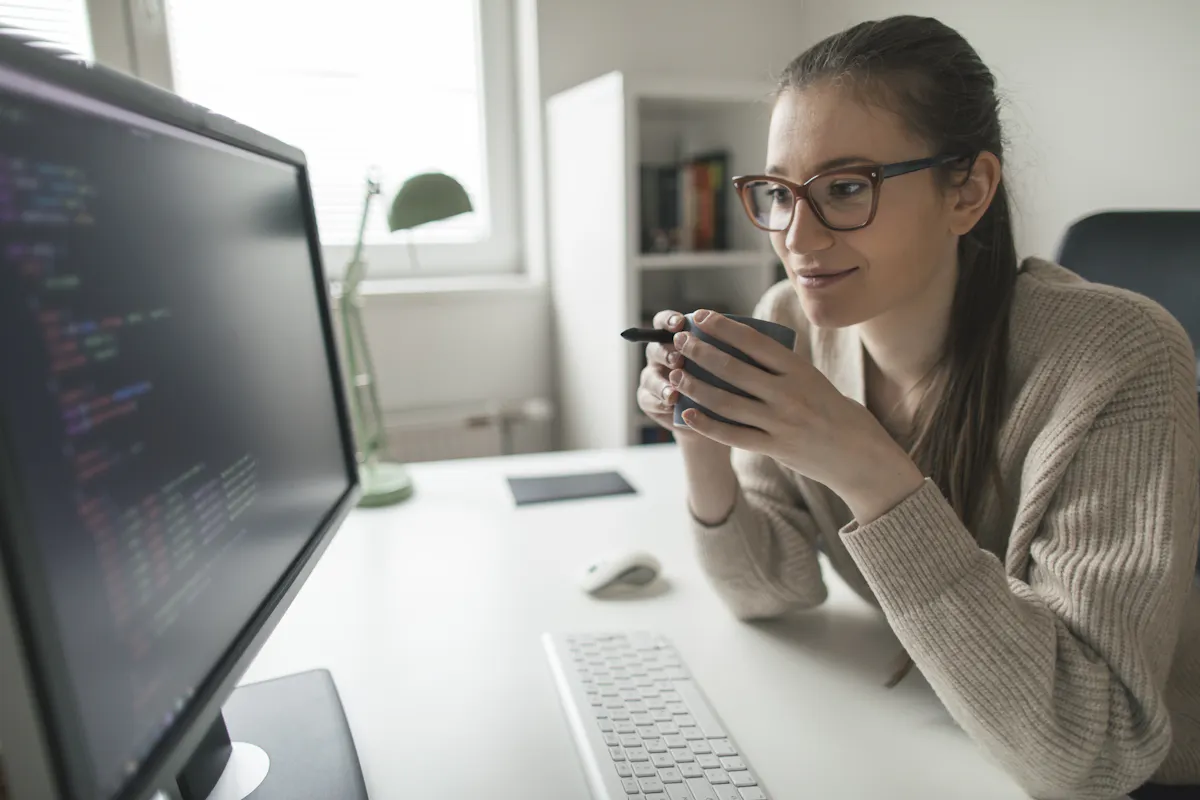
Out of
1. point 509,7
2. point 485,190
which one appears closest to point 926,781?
point 485,190

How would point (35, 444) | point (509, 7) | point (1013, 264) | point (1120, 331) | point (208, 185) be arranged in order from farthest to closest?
1. point (509, 7)
2. point (1013, 264)
3. point (1120, 331)
4. point (208, 185)
5. point (35, 444)

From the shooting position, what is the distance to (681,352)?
2.08 ft

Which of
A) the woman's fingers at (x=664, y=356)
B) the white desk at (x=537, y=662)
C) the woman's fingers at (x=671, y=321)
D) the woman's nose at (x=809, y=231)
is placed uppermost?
A: the woman's nose at (x=809, y=231)

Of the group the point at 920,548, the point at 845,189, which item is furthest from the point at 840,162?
the point at 920,548

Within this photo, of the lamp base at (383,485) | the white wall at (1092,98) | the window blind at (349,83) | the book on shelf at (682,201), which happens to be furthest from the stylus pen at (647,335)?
the window blind at (349,83)

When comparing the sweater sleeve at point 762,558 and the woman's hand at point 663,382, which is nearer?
the woman's hand at point 663,382

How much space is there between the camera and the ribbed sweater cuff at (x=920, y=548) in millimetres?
610

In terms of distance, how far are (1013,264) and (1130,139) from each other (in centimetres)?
106

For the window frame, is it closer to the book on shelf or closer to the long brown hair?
the book on shelf

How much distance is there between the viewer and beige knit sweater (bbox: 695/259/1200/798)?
601 mm

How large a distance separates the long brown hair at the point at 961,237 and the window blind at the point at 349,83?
1639mm

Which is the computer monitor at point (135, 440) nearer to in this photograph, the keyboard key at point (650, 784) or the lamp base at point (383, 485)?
the keyboard key at point (650, 784)

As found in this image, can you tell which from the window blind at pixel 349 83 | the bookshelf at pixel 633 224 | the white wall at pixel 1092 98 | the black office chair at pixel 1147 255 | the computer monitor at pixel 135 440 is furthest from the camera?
the window blind at pixel 349 83

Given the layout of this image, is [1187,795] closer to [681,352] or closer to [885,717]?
[885,717]
